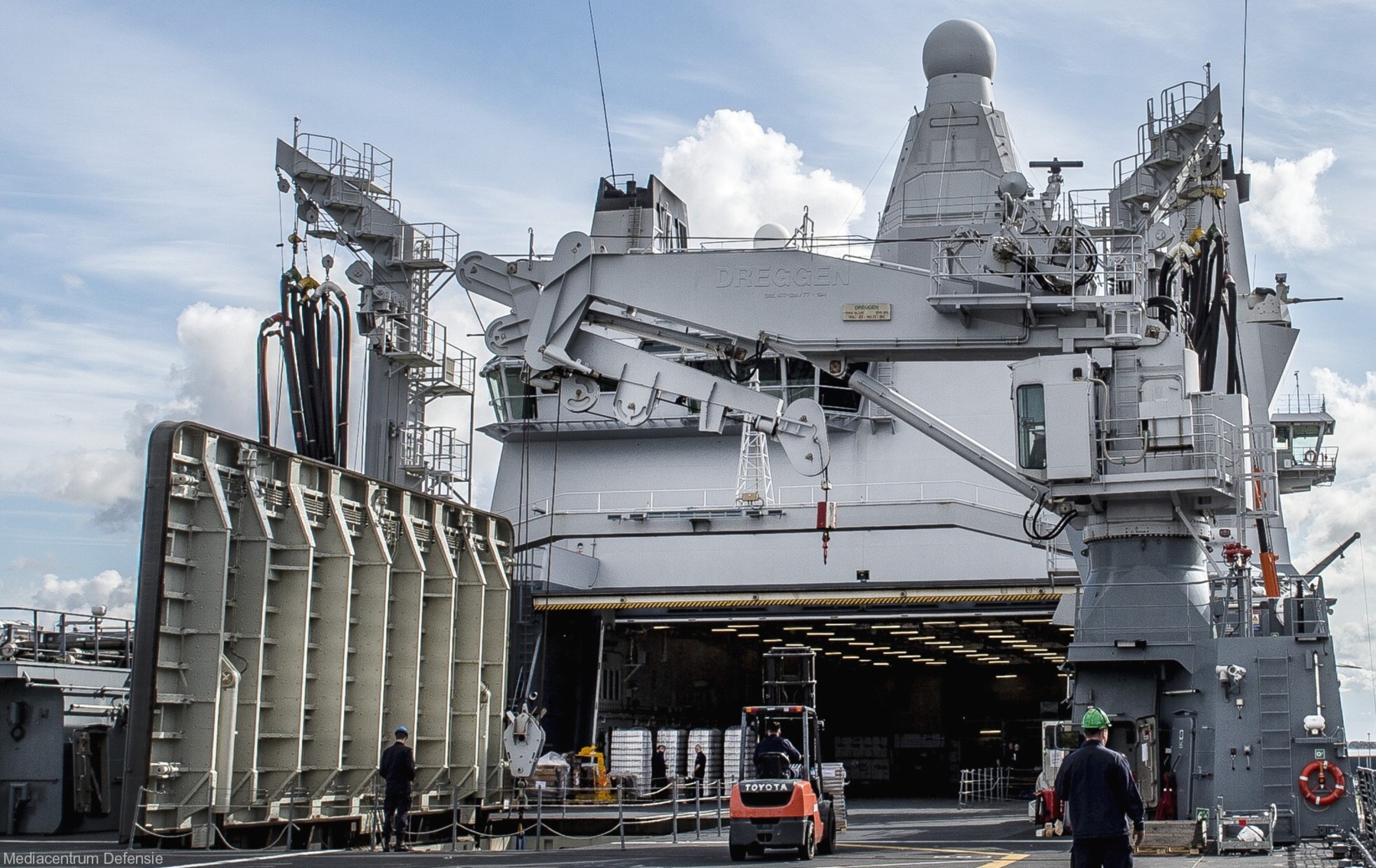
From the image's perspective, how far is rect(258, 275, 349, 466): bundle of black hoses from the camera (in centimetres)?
2273

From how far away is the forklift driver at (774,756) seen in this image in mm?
16359

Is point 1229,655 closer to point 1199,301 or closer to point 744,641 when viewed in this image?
point 1199,301

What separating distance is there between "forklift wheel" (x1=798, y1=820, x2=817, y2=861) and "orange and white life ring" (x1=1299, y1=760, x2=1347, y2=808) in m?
7.26

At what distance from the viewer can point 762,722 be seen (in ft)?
63.6

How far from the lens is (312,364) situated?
912 inches

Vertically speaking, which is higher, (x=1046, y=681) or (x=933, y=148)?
(x=933, y=148)

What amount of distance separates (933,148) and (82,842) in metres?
28.5

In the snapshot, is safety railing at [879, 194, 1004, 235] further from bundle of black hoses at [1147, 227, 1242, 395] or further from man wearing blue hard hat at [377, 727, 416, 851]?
man wearing blue hard hat at [377, 727, 416, 851]

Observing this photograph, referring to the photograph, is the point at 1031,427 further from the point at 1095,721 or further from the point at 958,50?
the point at 958,50

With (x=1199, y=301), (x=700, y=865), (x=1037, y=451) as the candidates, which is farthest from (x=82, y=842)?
(x=1199, y=301)

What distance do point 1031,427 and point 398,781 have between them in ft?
34.8

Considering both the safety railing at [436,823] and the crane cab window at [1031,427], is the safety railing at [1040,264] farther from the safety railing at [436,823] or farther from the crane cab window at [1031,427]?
the safety railing at [436,823]

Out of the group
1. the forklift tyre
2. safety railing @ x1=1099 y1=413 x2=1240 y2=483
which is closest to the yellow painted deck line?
the forklift tyre

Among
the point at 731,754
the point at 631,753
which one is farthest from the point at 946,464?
the point at 631,753
